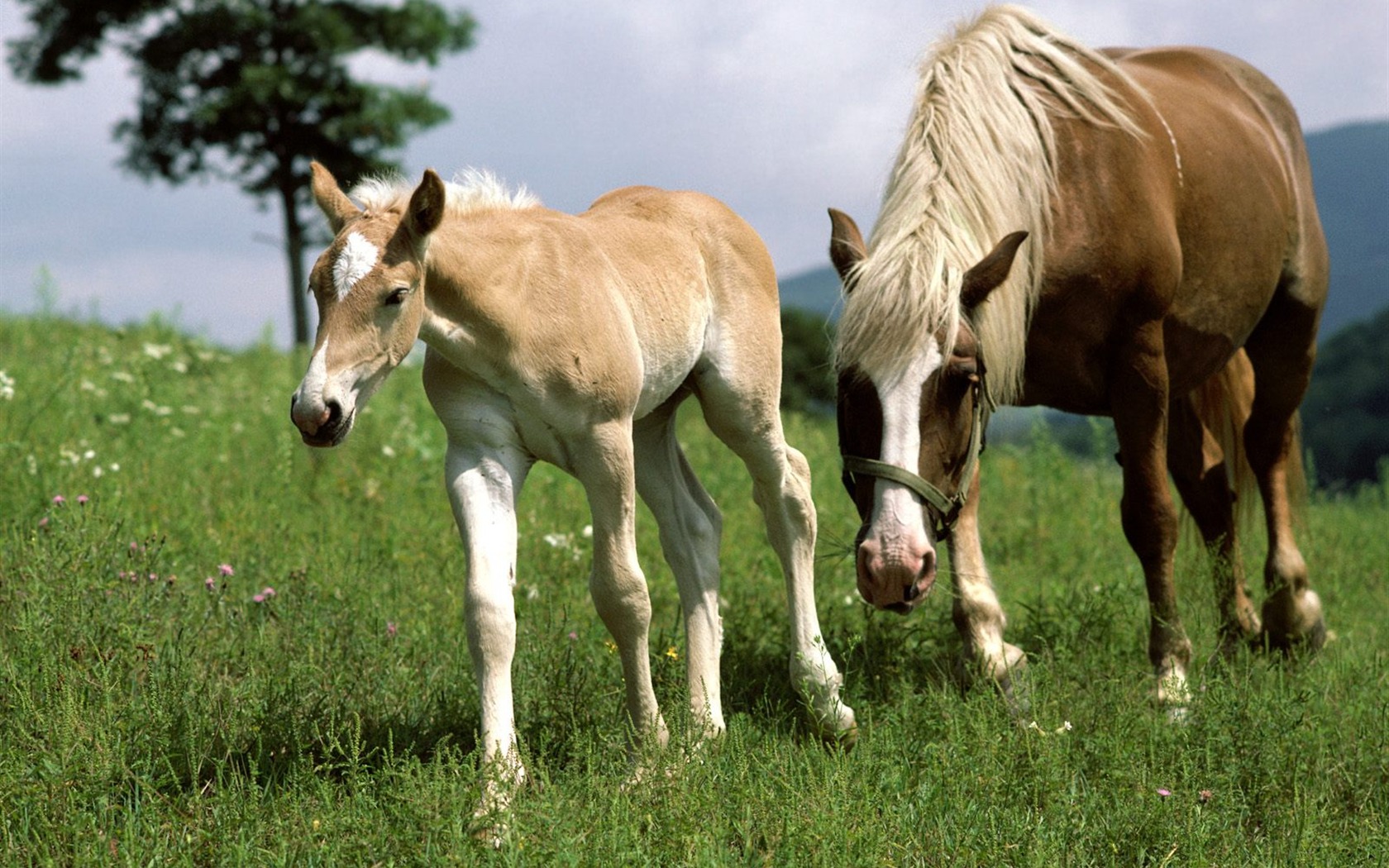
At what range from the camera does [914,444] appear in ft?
13.2

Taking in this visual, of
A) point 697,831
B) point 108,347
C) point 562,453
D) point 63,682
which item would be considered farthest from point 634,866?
→ point 108,347

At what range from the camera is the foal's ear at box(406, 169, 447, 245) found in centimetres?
304

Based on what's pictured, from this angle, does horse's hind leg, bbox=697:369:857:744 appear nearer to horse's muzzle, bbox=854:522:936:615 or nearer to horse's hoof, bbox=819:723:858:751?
horse's hoof, bbox=819:723:858:751

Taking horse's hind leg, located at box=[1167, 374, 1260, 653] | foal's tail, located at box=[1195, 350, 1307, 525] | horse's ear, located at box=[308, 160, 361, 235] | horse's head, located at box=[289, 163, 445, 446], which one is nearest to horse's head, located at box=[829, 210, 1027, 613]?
horse's head, located at box=[289, 163, 445, 446]

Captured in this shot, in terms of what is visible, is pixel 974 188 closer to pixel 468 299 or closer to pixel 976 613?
pixel 976 613

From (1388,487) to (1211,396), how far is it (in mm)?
4892

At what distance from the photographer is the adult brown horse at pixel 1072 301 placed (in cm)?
411

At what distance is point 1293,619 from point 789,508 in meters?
3.09

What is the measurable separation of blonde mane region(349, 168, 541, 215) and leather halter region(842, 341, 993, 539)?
1319 millimetres

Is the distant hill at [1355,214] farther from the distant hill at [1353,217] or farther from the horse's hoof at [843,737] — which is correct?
the horse's hoof at [843,737]

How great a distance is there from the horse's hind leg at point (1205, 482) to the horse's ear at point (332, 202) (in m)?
4.40

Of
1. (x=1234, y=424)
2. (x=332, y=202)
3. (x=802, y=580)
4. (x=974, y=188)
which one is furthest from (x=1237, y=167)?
(x=332, y=202)

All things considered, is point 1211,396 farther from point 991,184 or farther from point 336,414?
point 336,414

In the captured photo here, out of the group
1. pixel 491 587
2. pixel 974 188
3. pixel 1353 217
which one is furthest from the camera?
pixel 1353 217
